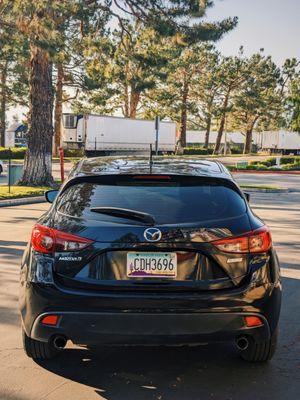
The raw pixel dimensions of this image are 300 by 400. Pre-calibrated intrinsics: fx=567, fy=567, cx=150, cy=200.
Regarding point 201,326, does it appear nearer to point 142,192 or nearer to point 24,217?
point 142,192

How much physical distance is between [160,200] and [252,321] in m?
1.06

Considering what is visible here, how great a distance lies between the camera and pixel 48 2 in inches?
674

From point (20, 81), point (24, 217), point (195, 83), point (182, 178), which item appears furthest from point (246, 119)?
point (182, 178)

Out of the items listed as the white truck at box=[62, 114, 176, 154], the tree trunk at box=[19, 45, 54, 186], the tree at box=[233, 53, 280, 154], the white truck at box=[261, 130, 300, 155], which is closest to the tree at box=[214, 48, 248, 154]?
the tree at box=[233, 53, 280, 154]

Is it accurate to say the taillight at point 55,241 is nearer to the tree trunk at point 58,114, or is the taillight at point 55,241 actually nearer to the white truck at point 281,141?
the tree trunk at point 58,114

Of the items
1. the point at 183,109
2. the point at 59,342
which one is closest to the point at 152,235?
the point at 59,342

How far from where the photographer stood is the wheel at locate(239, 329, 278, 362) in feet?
13.9

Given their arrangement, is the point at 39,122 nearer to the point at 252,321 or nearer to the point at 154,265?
the point at 154,265

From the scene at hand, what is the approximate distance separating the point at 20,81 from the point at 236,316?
146ft

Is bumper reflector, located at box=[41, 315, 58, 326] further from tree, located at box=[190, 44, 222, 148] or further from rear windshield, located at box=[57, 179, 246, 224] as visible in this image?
tree, located at box=[190, 44, 222, 148]

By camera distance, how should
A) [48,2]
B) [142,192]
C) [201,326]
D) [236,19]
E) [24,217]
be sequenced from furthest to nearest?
1. [236,19]
2. [48,2]
3. [24,217]
4. [142,192]
5. [201,326]

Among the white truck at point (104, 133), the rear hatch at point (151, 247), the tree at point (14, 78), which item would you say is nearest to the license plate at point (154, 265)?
the rear hatch at point (151, 247)

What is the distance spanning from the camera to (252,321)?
153 inches

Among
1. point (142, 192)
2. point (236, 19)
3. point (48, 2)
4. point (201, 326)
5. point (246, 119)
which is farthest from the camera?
point (246, 119)
